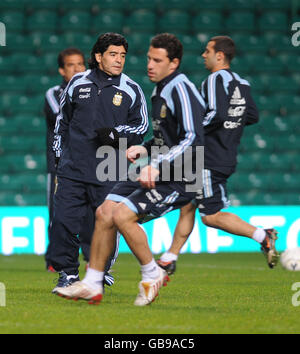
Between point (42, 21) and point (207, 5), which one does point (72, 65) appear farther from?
point (207, 5)

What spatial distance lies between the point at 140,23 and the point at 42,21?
160 cm

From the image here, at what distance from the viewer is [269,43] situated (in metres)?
14.2

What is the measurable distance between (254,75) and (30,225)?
5041 mm

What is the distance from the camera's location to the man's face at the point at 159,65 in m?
5.16

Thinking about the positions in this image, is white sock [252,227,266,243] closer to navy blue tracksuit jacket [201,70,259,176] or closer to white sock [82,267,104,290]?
navy blue tracksuit jacket [201,70,259,176]

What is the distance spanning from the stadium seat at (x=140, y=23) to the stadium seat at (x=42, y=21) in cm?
118

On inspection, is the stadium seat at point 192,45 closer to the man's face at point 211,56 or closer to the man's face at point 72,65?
the man's face at point 72,65

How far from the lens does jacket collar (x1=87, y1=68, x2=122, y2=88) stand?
577 cm

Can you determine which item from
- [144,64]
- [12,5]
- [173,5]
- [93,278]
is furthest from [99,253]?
[173,5]

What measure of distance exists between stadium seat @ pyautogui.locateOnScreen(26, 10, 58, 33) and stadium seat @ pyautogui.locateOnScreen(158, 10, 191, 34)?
5.73 feet

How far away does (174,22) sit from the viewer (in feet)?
46.2

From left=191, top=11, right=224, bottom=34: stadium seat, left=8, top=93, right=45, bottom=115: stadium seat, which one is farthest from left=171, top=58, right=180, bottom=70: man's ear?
left=191, top=11, right=224, bottom=34: stadium seat

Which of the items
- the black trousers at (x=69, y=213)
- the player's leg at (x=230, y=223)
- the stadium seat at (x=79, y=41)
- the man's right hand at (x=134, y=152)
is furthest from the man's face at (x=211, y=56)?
the stadium seat at (x=79, y=41)
